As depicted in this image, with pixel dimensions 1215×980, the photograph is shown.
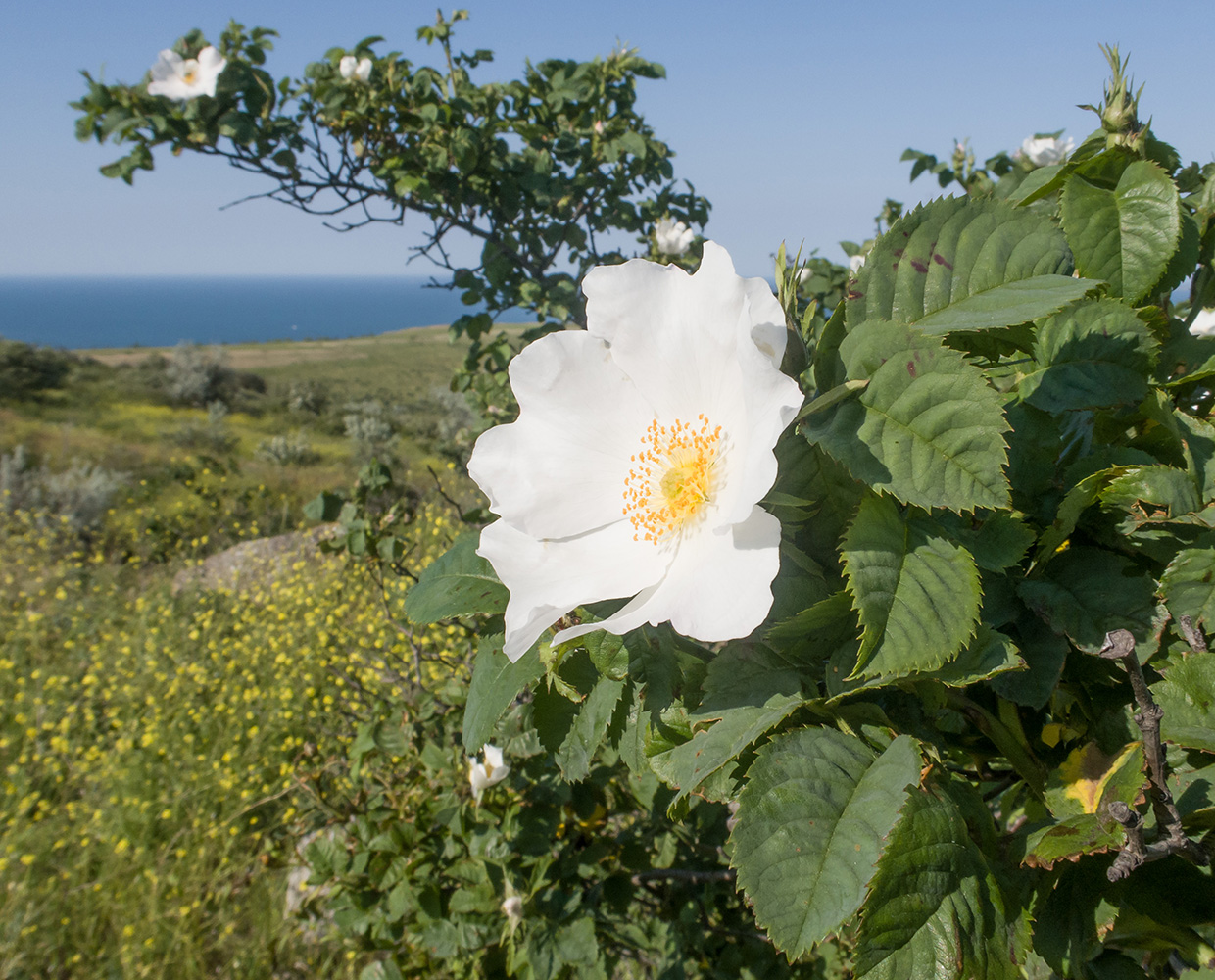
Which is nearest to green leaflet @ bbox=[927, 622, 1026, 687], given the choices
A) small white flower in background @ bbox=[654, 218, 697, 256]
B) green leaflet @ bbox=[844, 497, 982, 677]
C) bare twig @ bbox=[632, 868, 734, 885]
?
green leaflet @ bbox=[844, 497, 982, 677]

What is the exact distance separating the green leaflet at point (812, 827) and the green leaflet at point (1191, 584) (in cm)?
27

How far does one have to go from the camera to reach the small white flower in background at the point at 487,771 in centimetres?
170

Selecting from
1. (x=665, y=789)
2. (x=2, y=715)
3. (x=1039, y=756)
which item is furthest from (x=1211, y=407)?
(x=2, y=715)

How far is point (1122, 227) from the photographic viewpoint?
2.52 feet

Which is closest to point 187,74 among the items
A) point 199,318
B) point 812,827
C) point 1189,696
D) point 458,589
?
point 458,589

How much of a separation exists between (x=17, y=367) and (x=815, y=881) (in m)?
22.6

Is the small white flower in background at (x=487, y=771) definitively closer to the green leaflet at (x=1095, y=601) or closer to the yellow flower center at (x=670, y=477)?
the yellow flower center at (x=670, y=477)

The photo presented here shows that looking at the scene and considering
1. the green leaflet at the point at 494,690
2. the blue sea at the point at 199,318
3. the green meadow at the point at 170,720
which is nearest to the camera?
the green leaflet at the point at 494,690

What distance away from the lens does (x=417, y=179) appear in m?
2.72

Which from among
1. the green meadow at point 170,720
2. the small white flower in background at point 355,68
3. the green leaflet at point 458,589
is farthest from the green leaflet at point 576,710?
the small white flower in background at point 355,68

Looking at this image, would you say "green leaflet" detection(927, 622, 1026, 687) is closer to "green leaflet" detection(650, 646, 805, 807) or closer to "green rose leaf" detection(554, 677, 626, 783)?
"green leaflet" detection(650, 646, 805, 807)

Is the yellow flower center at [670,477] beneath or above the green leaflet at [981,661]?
above

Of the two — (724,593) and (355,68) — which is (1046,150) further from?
(355,68)

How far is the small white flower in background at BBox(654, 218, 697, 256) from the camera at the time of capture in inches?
116
